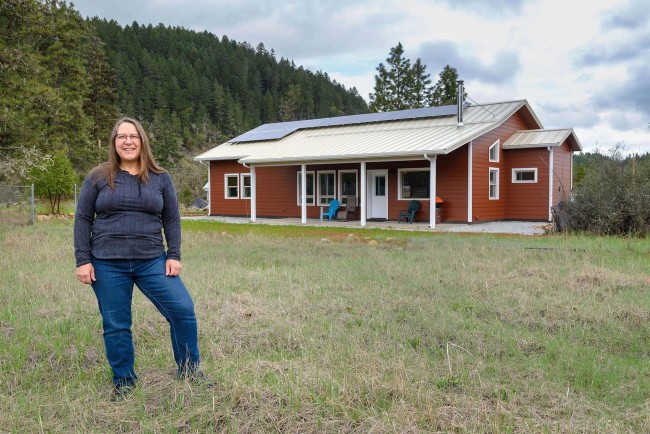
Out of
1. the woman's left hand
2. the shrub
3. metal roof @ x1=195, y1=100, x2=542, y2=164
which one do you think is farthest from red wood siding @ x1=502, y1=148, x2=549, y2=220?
the woman's left hand

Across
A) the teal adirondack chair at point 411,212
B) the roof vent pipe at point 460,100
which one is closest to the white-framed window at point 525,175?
the roof vent pipe at point 460,100

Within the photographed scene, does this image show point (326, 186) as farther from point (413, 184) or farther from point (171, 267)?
point (171, 267)

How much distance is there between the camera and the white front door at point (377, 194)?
20.7 metres

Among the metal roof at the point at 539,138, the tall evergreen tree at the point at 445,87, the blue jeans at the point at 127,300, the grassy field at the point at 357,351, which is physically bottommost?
the grassy field at the point at 357,351

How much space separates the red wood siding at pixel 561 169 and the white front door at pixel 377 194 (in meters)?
5.90

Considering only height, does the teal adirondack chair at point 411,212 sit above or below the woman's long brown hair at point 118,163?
below

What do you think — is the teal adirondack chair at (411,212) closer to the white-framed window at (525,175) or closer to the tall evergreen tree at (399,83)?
the white-framed window at (525,175)

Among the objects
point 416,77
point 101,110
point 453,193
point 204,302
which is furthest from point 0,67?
point 416,77

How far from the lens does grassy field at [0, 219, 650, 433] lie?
307 centimetres

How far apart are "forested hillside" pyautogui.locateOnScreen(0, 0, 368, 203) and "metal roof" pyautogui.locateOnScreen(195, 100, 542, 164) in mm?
7533

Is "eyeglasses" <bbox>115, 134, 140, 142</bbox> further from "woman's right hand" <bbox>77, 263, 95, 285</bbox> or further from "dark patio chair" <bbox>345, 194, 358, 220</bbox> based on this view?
"dark patio chair" <bbox>345, 194, 358, 220</bbox>

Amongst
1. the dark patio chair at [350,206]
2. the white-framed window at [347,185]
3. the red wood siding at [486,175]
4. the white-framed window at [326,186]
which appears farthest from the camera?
the white-framed window at [326,186]

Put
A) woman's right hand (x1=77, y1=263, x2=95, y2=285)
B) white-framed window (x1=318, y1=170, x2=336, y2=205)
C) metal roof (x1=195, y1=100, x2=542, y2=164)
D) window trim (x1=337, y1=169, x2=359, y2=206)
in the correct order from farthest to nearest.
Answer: white-framed window (x1=318, y1=170, x2=336, y2=205)
window trim (x1=337, y1=169, x2=359, y2=206)
metal roof (x1=195, y1=100, x2=542, y2=164)
woman's right hand (x1=77, y1=263, x2=95, y2=285)

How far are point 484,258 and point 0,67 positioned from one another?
1308 cm
